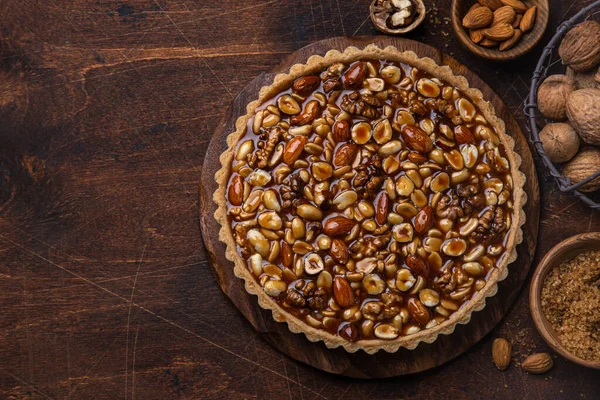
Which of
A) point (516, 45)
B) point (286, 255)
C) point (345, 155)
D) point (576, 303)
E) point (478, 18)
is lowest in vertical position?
point (576, 303)

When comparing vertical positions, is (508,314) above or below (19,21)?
below

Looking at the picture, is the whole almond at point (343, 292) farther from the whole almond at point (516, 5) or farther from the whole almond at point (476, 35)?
the whole almond at point (516, 5)

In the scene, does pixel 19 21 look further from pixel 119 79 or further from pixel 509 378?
pixel 509 378

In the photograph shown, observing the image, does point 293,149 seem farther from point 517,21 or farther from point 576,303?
point 576,303

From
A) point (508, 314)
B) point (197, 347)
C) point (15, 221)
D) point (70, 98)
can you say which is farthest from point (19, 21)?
point (508, 314)

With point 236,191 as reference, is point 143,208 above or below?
below

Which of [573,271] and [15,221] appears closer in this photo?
[573,271]

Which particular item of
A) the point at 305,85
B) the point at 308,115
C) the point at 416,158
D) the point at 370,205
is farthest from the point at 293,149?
the point at 416,158

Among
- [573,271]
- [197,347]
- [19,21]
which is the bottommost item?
[197,347]
